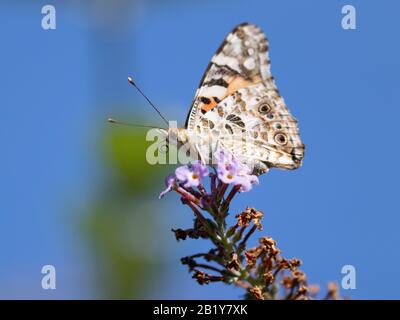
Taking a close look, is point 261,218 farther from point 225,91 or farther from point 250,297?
point 225,91

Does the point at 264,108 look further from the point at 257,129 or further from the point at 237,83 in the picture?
the point at 237,83

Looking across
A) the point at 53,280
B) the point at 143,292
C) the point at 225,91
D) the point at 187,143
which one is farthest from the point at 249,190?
the point at 143,292

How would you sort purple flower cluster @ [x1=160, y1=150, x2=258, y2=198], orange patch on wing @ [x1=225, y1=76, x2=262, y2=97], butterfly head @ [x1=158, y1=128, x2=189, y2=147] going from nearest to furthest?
purple flower cluster @ [x1=160, y1=150, x2=258, y2=198]
butterfly head @ [x1=158, y1=128, x2=189, y2=147]
orange patch on wing @ [x1=225, y1=76, x2=262, y2=97]

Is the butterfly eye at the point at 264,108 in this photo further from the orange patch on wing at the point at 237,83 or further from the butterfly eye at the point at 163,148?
the butterfly eye at the point at 163,148

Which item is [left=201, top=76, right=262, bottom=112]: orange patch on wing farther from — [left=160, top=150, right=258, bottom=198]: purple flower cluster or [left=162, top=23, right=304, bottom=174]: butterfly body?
[left=160, top=150, right=258, bottom=198]: purple flower cluster

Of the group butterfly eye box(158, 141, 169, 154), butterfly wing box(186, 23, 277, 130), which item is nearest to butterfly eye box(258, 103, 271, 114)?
butterfly wing box(186, 23, 277, 130)

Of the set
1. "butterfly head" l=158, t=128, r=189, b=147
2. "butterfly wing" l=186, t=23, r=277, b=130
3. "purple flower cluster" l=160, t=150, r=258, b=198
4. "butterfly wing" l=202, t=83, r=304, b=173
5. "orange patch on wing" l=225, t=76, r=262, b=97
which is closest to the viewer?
"purple flower cluster" l=160, t=150, r=258, b=198

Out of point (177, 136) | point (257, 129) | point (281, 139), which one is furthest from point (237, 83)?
point (177, 136)
